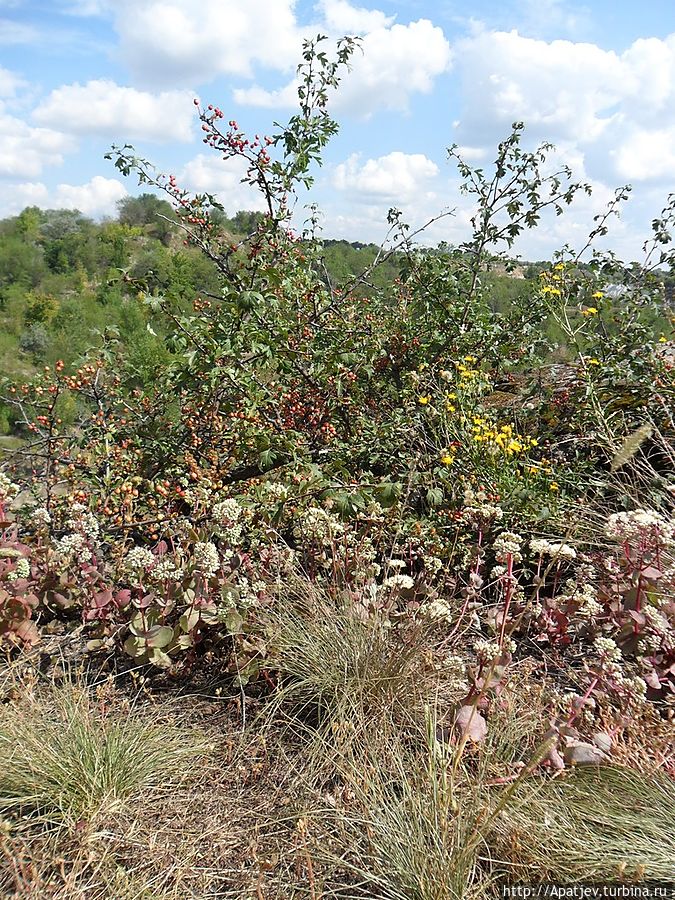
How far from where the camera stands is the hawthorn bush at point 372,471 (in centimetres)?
231

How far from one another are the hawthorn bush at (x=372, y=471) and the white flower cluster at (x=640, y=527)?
15mm

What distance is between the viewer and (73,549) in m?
2.48

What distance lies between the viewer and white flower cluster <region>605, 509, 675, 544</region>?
2.22m

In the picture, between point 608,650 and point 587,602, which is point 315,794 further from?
point 587,602

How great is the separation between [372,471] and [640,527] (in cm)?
156

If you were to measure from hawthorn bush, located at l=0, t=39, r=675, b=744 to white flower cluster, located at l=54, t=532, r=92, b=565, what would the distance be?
2cm

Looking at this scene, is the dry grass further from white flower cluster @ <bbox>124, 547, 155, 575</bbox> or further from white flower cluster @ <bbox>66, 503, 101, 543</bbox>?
white flower cluster @ <bbox>66, 503, 101, 543</bbox>

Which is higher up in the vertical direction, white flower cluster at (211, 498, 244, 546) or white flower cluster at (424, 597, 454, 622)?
white flower cluster at (211, 498, 244, 546)

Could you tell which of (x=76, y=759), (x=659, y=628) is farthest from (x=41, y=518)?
(x=659, y=628)

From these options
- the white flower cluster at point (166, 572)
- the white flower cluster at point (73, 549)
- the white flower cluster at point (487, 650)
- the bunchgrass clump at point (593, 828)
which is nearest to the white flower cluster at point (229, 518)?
the white flower cluster at point (166, 572)

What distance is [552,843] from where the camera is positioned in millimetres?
1523

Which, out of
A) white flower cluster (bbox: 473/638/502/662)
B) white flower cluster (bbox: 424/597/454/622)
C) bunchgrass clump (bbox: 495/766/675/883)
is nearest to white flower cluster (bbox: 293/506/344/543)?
white flower cluster (bbox: 424/597/454/622)

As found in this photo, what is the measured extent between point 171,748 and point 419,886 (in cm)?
92

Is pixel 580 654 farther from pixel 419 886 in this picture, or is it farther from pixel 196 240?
pixel 196 240
